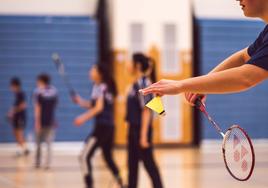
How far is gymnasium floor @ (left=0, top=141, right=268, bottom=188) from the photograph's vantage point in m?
10.6

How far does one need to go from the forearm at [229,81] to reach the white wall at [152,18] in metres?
15.9

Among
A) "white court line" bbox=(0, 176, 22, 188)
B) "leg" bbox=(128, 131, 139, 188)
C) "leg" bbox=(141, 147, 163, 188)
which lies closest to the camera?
"leg" bbox=(141, 147, 163, 188)

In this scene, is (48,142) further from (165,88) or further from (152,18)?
(165,88)

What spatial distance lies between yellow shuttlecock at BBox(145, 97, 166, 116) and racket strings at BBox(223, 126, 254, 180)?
0.49m

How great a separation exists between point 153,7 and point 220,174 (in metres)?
8.68

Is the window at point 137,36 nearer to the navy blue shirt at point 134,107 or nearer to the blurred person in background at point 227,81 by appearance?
the navy blue shirt at point 134,107

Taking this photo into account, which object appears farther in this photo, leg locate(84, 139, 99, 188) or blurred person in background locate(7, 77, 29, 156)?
blurred person in background locate(7, 77, 29, 156)

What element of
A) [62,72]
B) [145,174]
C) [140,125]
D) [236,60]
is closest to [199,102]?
[236,60]

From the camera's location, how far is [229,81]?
10.0ft

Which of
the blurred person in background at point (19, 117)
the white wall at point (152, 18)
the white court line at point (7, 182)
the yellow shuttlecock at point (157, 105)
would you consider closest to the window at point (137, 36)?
the white wall at point (152, 18)

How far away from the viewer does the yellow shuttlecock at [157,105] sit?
3.30m

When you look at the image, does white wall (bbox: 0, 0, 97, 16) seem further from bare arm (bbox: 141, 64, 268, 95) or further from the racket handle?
bare arm (bbox: 141, 64, 268, 95)

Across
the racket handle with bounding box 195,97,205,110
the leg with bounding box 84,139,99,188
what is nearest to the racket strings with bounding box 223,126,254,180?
the racket handle with bounding box 195,97,205,110

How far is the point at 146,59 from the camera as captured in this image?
323 inches
